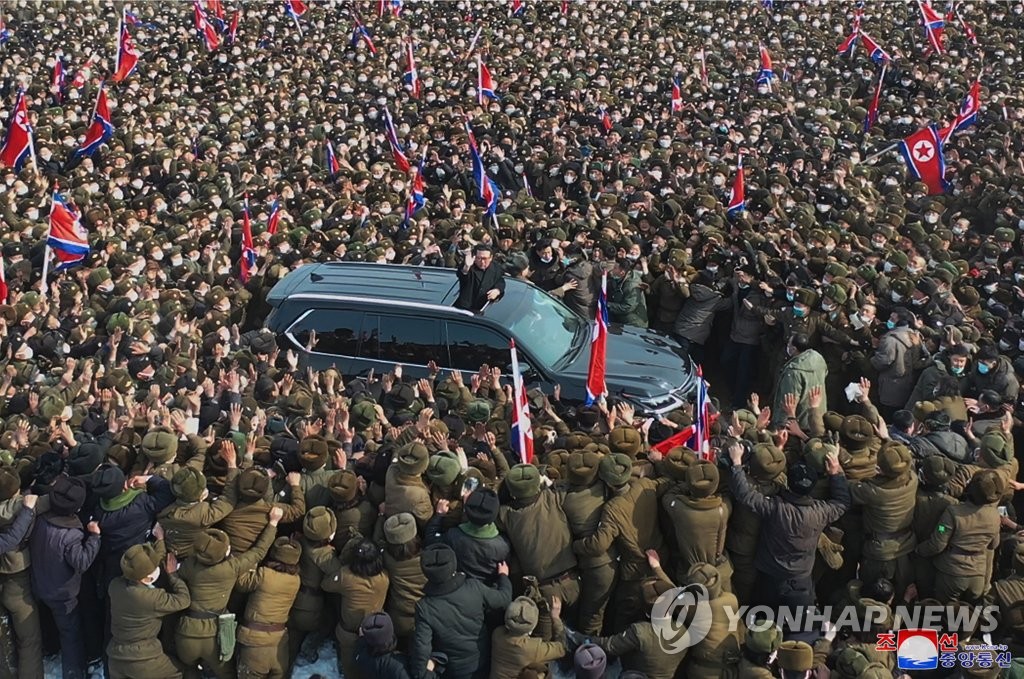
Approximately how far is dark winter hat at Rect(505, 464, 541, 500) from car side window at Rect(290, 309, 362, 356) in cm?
393

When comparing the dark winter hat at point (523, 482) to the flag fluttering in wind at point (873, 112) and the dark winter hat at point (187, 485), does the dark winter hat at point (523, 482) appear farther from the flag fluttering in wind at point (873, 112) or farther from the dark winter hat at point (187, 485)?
the flag fluttering in wind at point (873, 112)

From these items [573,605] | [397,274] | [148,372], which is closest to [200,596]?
[573,605]

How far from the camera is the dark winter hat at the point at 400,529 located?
5.73 m

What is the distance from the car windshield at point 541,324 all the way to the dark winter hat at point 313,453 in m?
3.08

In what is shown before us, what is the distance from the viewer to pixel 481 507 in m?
5.80

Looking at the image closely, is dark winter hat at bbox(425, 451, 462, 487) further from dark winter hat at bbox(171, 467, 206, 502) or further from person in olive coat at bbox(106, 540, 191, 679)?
person in olive coat at bbox(106, 540, 191, 679)

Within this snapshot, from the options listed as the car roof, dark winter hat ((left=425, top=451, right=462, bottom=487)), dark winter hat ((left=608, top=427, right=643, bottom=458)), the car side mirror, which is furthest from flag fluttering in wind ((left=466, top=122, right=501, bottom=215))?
dark winter hat ((left=425, top=451, right=462, bottom=487))

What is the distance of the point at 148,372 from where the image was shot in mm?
8766

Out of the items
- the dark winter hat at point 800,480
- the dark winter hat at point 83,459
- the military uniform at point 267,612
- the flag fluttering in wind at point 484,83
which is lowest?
the military uniform at point 267,612

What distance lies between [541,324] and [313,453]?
371 centimetres

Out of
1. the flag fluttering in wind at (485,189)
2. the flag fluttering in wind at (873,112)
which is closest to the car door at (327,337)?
the flag fluttering in wind at (485,189)

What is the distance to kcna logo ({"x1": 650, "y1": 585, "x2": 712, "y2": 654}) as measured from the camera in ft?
18.0

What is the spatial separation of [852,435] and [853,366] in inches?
155

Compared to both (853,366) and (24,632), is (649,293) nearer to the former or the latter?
(853,366)
